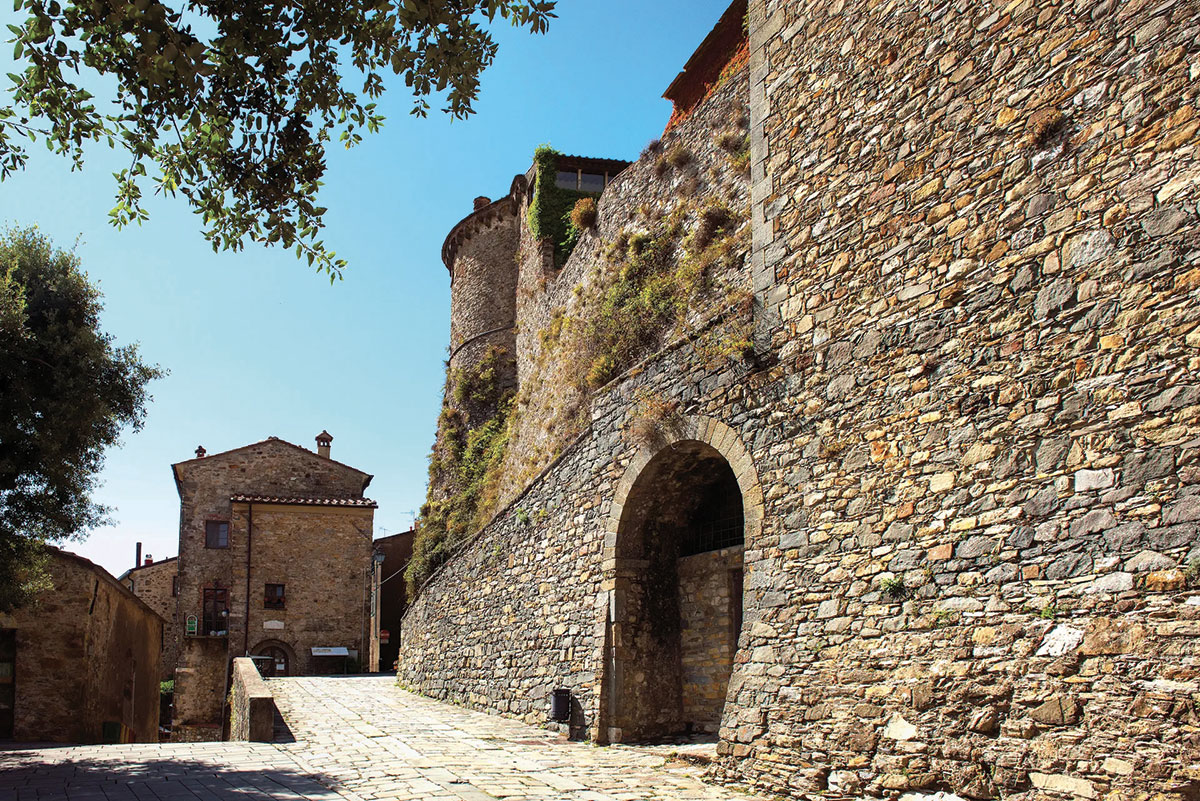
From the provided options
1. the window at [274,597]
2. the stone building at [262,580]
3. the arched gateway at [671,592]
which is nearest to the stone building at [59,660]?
the stone building at [262,580]

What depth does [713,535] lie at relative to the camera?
35.3ft

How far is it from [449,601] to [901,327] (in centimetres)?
1150

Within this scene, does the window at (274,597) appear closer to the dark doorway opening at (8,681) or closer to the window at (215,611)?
the window at (215,611)

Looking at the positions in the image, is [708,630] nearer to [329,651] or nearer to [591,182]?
[591,182]

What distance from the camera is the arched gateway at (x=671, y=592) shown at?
1025 centimetres

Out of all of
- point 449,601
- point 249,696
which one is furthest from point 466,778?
point 449,601

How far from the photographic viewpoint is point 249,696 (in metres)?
11.7

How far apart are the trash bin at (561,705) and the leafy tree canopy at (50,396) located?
6.34 meters

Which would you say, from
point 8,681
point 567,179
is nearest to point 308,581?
point 8,681

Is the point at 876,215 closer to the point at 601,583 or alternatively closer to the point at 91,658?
the point at 601,583

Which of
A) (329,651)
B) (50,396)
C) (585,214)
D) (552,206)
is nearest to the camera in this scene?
(50,396)

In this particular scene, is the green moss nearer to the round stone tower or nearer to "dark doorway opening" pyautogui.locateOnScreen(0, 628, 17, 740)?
the round stone tower

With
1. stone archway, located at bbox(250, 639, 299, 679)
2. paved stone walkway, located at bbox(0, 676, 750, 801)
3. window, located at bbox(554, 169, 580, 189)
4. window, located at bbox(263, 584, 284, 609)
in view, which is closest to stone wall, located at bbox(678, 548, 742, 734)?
paved stone walkway, located at bbox(0, 676, 750, 801)

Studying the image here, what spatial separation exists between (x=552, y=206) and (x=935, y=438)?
17.5 m
